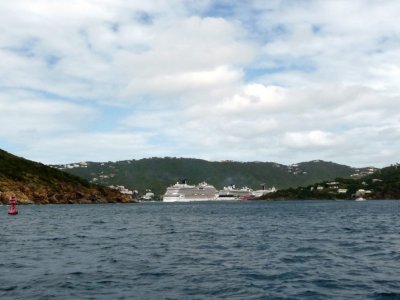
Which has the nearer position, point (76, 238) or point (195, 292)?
point (195, 292)

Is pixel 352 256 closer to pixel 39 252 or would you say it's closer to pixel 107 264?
pixel 107 264

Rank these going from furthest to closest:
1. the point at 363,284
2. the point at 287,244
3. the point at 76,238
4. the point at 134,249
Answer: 1. the point at 76,238
2. the point at 287,244
3. the point at 134,249
4. the point at 363,284

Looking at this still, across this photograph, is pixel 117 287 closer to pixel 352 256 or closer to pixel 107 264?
pixel 107 264

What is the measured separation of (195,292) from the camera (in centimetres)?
2420

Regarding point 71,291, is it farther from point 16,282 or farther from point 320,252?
point 320,252

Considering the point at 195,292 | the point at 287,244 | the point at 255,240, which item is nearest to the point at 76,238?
the point at 255,240

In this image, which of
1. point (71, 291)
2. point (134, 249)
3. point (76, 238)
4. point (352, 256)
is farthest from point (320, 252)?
point (76, 238)

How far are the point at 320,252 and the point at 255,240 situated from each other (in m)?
11.4

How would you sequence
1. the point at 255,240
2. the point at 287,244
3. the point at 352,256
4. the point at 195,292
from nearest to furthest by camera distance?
1. the point at 195,292
2. the point at 352,256
3. the point at 287,244
4. the point at 255,240

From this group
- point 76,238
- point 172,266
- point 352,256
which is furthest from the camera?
point 76,238

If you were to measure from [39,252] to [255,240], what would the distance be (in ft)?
72.5

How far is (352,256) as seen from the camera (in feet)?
121

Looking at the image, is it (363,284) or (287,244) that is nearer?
(363,284)

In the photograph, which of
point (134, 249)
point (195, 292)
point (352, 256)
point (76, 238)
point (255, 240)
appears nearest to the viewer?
point (195, 292)
